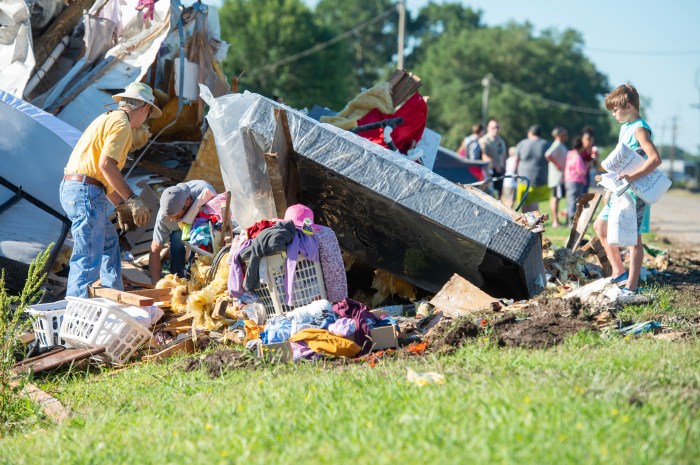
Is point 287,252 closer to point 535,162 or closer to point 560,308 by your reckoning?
point 560,308

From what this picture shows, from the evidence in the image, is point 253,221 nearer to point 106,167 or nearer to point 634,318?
point 106,167

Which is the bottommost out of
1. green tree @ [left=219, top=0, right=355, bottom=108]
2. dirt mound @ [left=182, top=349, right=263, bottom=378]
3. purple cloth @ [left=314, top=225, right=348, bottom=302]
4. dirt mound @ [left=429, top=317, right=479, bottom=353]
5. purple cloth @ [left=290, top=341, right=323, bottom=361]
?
dirt mound @ [left=182, top=349, right=263, bottom=378]

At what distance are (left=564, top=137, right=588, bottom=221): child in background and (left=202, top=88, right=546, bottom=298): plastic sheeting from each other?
754 cm

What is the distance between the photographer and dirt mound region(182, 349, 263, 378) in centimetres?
508

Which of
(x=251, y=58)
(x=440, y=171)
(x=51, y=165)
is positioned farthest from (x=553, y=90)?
(x=51, y=165)

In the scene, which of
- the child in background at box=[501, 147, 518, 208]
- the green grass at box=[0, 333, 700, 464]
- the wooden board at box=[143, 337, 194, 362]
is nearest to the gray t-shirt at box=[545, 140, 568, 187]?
the child in background at box=[501, 147, 518, 208]

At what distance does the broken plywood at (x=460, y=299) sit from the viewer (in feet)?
19.9

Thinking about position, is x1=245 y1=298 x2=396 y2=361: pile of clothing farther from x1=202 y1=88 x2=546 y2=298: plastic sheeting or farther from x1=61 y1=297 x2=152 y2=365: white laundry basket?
x1=202 y1=88 x2=546 y2=298: plastic sheeting

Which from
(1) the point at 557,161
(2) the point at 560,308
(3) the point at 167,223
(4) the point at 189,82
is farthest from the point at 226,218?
(1) the point at 557,161

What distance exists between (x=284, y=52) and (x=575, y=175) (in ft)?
136

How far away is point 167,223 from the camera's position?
23.4 feet

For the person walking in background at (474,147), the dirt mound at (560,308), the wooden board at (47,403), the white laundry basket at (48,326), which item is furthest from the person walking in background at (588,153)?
the wooden board at (47,403)

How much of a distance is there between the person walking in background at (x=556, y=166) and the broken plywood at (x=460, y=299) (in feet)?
27.5

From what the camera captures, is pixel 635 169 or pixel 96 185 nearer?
pixel 635 169
